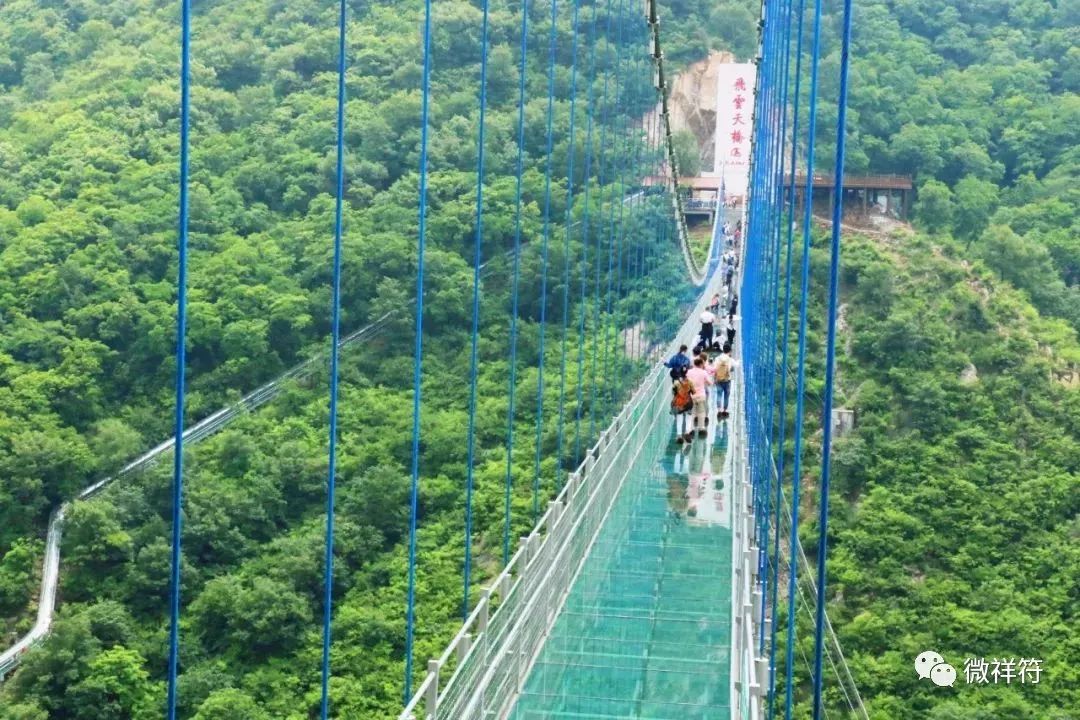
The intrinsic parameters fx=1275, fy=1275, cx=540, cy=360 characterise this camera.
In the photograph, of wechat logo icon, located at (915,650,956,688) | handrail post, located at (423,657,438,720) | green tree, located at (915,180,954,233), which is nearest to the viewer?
handrail post, located at (423,657,438,720)

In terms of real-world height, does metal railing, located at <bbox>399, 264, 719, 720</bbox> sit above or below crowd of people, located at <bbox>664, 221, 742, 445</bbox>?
below

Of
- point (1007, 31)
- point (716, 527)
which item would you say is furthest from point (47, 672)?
point (1007, 31)

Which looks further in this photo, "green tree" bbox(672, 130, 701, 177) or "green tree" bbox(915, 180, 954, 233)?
"green tree" bbox(672, 130, 701, 177)

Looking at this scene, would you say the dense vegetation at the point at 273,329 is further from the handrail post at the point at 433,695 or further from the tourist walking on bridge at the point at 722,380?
the handrail post at the point at 433,695

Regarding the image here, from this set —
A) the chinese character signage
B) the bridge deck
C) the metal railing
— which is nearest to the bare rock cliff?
the chinese character signage

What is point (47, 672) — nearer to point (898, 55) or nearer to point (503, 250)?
point (503, 250)

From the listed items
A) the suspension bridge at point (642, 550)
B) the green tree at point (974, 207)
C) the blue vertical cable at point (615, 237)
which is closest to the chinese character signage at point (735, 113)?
the blue vertical cable at point (615, 237)

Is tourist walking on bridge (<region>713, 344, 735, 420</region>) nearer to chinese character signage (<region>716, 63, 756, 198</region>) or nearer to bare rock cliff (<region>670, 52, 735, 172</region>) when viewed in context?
chinese character signage (<region>716, 63, 756, 198</region>)
